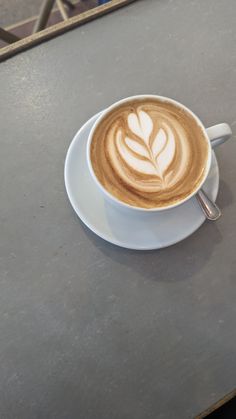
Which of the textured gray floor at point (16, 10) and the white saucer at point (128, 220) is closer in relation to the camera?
the white saucer at point (128, 220)

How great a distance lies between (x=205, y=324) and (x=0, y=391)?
14.2 inches

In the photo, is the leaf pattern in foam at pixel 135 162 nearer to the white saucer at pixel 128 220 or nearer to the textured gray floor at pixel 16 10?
the white saucer at pixel 128 220

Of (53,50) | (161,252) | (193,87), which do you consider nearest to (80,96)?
(53,50)

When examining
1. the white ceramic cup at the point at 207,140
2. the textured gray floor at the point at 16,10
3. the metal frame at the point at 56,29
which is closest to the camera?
the white ceramic cup at the point at 207,140

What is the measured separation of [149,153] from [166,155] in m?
0.03

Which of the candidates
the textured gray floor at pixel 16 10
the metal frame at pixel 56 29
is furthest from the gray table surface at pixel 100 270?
the textured gray floor at pixel 16 10

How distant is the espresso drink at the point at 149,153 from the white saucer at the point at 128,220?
0.18 ft

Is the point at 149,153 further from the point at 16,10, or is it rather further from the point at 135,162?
the point at 16,10

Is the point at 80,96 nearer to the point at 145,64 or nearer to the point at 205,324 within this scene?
the point at 145,64

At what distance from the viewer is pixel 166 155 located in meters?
0.57

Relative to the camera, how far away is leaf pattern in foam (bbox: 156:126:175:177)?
56cm

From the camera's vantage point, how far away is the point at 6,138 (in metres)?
0.67

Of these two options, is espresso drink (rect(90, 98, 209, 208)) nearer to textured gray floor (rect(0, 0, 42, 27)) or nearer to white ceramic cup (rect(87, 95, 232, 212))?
white ceramic cup (rect(87, 95, 232, 212))

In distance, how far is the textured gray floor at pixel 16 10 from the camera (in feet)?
4.67
